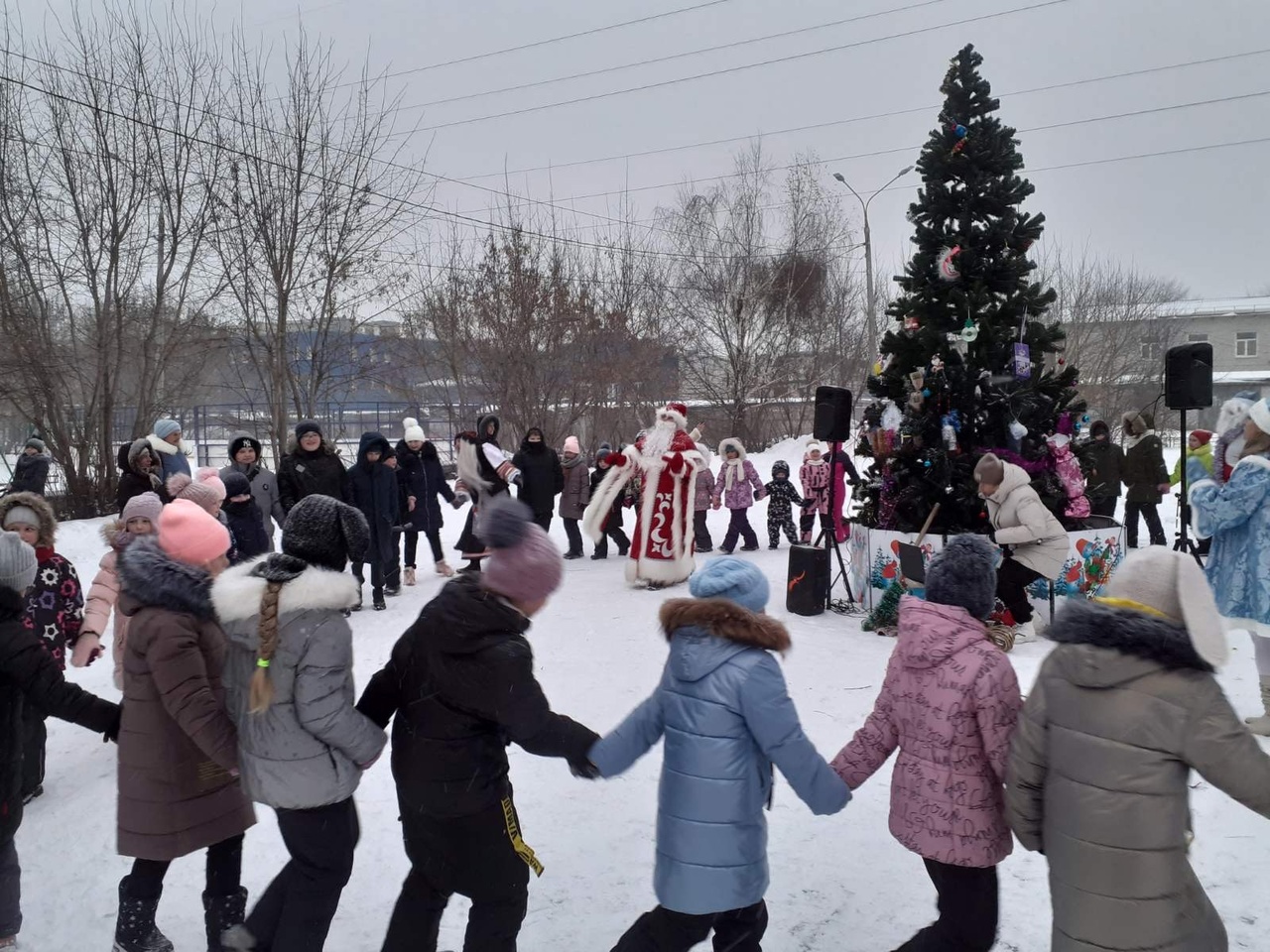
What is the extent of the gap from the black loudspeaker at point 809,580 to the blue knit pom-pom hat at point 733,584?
563cm

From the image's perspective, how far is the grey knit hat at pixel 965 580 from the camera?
281 centimetres

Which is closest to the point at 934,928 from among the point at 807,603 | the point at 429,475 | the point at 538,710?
the point at 538,710

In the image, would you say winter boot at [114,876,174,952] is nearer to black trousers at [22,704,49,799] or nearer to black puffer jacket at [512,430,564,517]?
black trousers at [22,704,49,799]

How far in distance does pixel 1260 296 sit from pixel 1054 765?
5503 cm

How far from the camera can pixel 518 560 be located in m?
2.77

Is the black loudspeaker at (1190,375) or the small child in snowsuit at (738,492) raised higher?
the black loudspeaker at (1190,375)

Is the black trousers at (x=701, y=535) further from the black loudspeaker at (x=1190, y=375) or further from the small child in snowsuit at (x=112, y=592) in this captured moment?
the small child in snowsuit at (x=112, y=592)

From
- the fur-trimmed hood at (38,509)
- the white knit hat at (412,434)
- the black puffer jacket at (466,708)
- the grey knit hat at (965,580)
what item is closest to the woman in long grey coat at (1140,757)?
the grey knit hat at (965,580)

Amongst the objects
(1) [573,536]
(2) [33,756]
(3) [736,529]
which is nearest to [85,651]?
(2) [33,756]

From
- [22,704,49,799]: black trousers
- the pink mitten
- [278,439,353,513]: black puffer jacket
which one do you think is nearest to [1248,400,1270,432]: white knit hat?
Result: the pink mitten

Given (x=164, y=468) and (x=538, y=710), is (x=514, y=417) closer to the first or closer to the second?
(x=164, y=468)

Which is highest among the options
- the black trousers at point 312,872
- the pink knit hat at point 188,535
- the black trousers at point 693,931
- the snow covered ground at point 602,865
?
the pink knit hat at point 188,535

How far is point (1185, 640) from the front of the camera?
227cm

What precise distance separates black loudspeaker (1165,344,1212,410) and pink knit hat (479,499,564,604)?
284 inches
